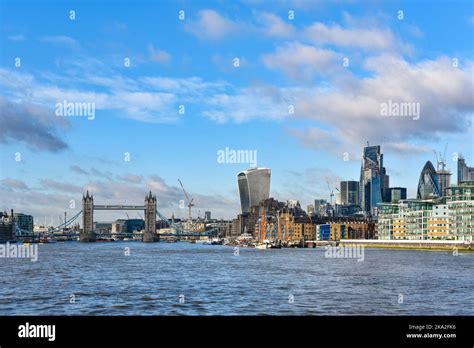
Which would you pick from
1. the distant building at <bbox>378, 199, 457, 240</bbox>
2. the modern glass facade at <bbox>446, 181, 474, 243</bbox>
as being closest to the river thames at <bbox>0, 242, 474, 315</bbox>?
the modern glass facade at <bbox>446, 181, 474, 243</bbox>

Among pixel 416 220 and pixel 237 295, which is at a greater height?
pixel 416 220

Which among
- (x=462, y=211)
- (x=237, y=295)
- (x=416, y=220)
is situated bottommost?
(x=237, y=295)

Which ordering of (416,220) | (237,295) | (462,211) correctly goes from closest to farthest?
(237,295), (462,211), (416,220)

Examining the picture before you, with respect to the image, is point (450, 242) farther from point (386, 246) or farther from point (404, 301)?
point (404, 301)

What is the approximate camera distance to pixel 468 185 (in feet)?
486

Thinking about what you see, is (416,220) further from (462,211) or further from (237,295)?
(237,295)

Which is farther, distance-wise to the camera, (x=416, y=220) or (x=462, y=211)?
(x=416, y=220)

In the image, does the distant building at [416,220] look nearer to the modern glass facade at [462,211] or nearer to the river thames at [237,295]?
the modern glass facade at [462,211]

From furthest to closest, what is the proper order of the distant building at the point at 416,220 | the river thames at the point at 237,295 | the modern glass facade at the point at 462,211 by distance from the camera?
1. the distant building at the point at 416,220
2. the modern glass facade at the point at 462,211
3. the river thames at the point at 237,295

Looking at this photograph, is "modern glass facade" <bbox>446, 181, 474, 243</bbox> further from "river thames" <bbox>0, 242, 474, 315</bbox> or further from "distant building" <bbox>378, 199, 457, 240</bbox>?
"river thames" <bbox>0, 242, 474, 315</bbox>

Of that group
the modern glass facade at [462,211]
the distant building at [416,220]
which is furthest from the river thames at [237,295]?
the distant building at [416,220]

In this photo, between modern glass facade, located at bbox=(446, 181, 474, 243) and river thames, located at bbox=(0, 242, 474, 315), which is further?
modern glass facade, located at bbox=(446, 181, 474, 243)

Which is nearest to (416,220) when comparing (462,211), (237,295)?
(462,211)
